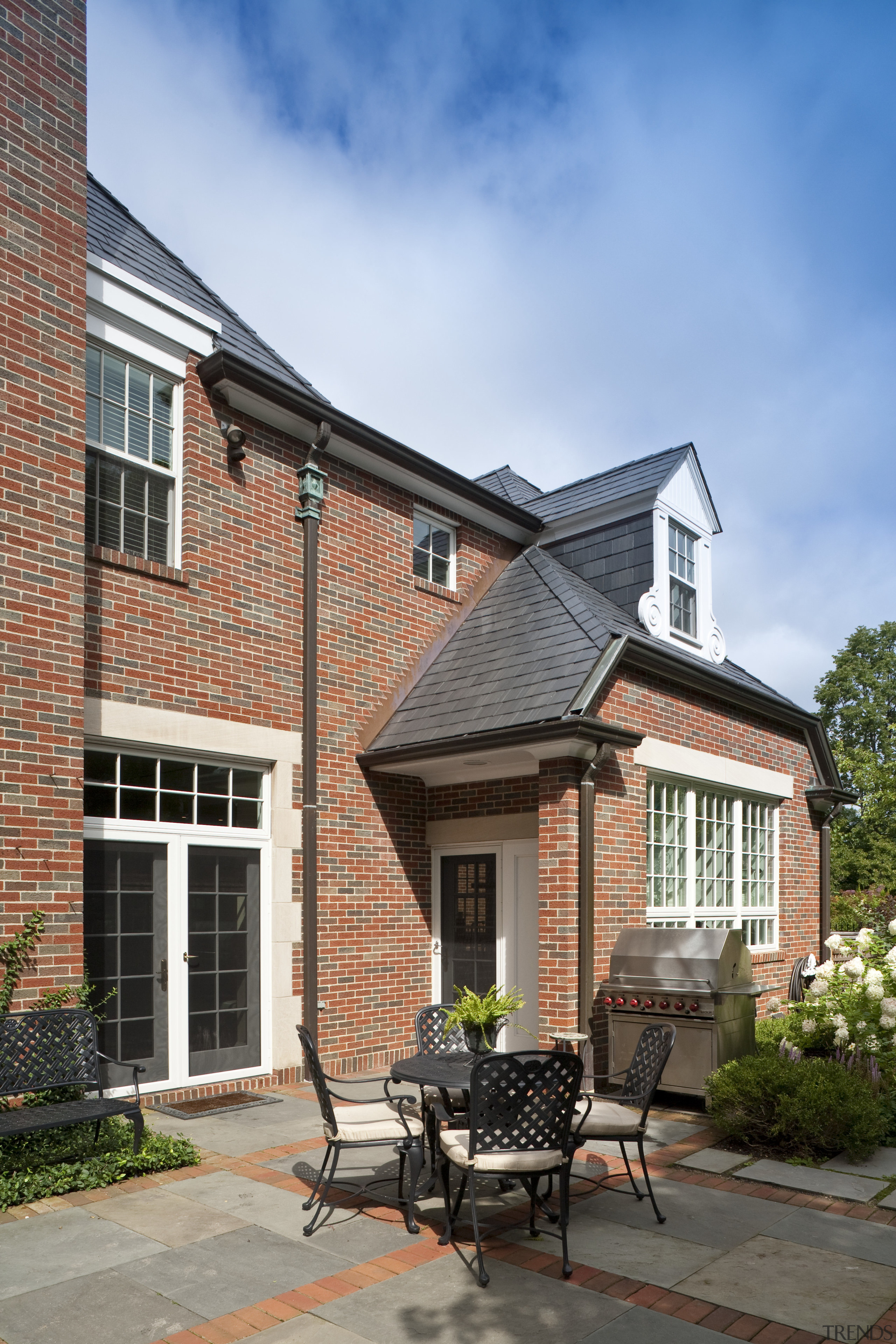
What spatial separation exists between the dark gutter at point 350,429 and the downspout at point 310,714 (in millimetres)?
248

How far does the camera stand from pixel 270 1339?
3.83 meters

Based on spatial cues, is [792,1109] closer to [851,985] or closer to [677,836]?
[851,985]

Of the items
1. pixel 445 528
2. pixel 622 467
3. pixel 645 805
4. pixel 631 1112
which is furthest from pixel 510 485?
pixel 631 1112

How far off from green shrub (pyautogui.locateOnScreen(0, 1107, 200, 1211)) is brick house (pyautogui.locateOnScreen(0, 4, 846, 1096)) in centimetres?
100

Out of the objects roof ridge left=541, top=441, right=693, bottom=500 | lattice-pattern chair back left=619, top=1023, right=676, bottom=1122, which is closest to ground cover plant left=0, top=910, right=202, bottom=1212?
lattice-pattern chair back left=619, top=1023, right=676, bottom=1122

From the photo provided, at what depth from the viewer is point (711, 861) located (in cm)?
1137

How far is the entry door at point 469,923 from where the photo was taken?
33.0 ft

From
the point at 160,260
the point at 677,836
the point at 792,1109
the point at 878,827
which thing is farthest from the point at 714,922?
the point at 878,827

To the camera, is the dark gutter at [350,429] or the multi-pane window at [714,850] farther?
the multi-pane window at [714,850]

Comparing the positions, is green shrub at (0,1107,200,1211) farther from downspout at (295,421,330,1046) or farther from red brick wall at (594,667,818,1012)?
red brick wall at (594,667,818,1012)

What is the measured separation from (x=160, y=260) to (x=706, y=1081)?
29.1ft

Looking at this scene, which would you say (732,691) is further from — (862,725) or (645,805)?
(862,725)

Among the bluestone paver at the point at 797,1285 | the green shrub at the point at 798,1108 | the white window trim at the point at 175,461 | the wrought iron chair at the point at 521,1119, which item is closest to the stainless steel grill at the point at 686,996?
the green shrub at the point at 798,1108

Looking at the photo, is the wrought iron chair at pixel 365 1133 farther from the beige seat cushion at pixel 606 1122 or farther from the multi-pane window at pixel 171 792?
the multi-pane window at pixel 171 792
